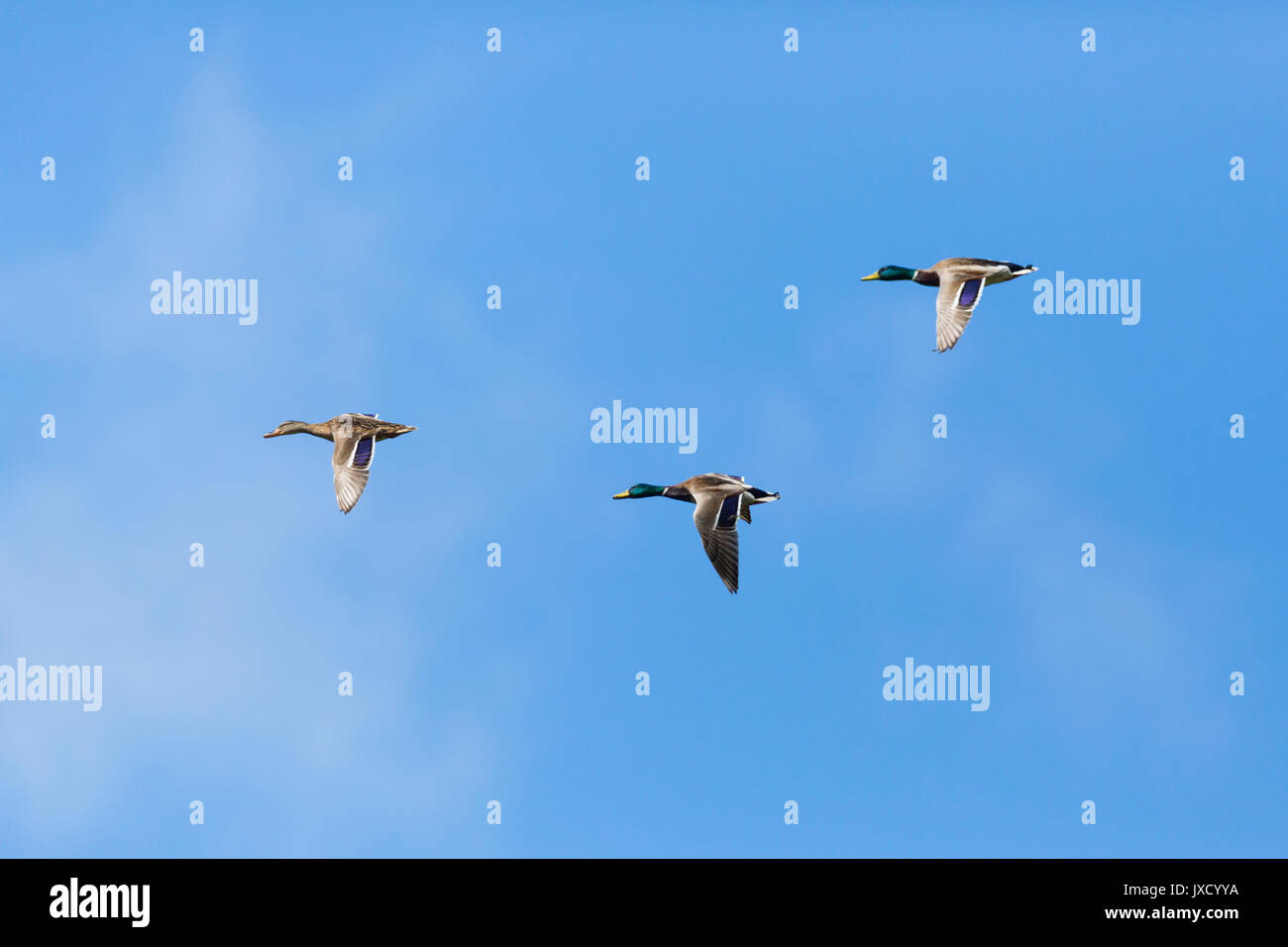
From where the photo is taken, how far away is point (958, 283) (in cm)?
3991

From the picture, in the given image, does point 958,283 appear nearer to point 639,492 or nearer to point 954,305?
point 954,305

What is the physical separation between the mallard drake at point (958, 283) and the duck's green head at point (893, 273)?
21cm

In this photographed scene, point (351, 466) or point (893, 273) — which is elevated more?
→ point (893, 273)

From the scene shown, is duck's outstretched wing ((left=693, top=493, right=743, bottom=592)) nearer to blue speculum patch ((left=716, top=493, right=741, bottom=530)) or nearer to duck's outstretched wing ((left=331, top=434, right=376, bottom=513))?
blue speculum patch ((left=716, top=493, right=741, bottom=530))

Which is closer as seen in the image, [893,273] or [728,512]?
[728,512]

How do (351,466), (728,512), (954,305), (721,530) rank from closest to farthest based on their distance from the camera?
(721,530) < (728,512) < (954,305) < (351,466)

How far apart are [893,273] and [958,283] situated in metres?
2.83

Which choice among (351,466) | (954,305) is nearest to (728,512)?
(954,305)

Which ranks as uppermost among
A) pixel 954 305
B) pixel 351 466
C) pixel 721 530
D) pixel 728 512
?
pixel 954 305

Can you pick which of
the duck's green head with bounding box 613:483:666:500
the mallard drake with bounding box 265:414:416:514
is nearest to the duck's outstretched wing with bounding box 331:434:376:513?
the mallard drake with bounding box 265:414:416:514

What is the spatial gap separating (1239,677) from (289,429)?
2261 centimetres

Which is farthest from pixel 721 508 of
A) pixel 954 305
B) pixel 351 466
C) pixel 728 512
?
pixel 351 466

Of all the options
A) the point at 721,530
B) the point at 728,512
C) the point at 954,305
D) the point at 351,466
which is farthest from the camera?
the point at 351,466
